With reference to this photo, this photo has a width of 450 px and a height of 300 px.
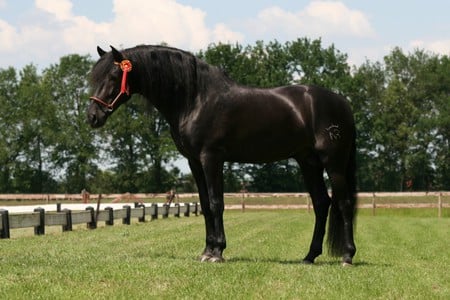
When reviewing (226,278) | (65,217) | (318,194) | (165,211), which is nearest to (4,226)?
(65,217)

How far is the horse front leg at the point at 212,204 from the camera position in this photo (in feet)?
30.8

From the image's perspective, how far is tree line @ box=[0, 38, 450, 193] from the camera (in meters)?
66.6

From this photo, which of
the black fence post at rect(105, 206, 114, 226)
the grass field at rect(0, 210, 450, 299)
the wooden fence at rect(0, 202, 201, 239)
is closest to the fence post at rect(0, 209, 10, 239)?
the wooden fence at rect(0, 202, 201, 239)

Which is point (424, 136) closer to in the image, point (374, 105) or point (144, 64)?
point (374, 105)

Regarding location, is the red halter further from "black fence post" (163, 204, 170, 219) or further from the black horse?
"black fence post" (163, 204, 170, 219)

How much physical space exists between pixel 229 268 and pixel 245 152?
171 cm

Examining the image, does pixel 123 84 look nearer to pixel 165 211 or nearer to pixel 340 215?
pixel 340 215

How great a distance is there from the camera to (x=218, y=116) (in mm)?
9453

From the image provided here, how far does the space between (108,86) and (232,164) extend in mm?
56904

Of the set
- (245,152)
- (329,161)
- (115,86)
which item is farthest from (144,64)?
(329,161)

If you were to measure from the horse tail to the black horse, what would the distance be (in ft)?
0.17

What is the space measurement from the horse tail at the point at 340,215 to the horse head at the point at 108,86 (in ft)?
10.6

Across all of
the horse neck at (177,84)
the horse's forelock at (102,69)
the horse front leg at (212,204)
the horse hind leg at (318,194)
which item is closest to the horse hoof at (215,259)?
the horse front leg at (212,204)

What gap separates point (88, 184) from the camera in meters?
72.6
